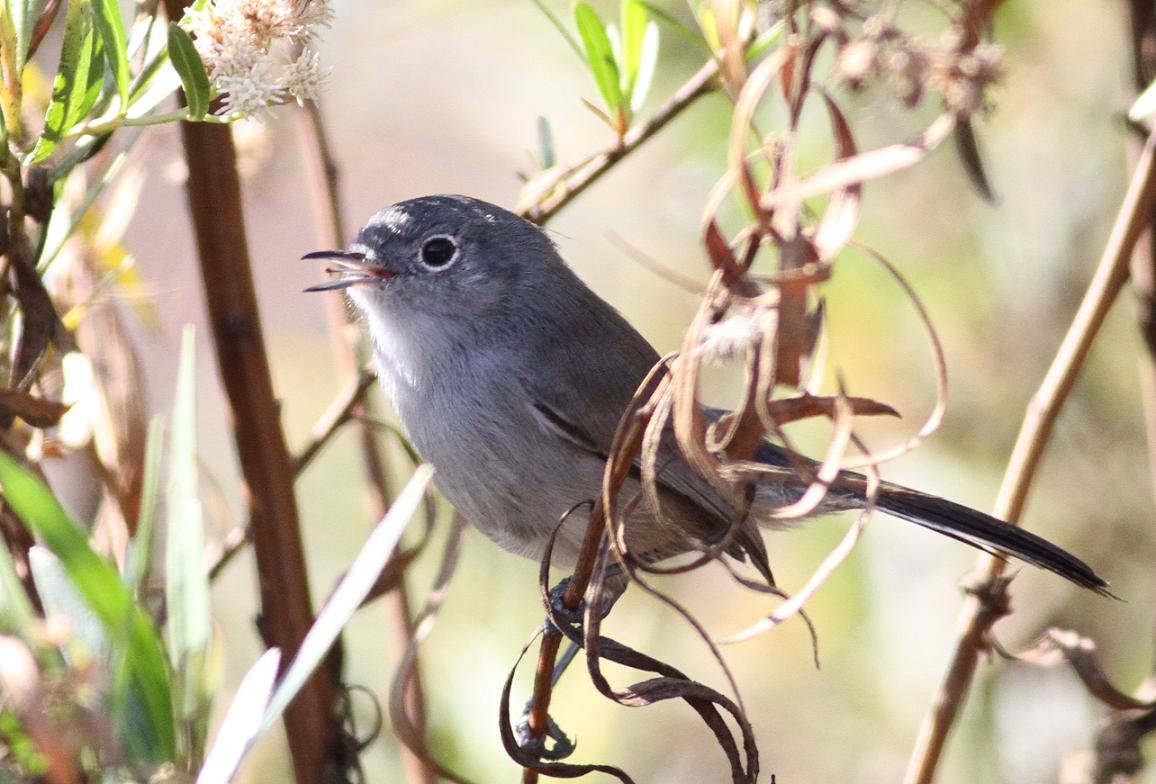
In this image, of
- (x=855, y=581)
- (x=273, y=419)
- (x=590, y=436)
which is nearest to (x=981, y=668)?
(x=855, y=581)

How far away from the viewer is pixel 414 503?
95cm

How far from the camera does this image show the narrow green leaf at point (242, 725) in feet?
3.11

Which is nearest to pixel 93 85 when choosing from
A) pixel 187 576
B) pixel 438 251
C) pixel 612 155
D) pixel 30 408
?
pixel 30 408

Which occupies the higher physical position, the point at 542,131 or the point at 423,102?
the point at 423,102

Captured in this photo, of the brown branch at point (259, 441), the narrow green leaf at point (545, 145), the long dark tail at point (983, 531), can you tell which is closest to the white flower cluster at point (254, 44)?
the brown branch at point (259, 441)

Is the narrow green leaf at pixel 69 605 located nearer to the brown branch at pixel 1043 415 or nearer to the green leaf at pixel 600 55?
the green leaf at pixel 600 55

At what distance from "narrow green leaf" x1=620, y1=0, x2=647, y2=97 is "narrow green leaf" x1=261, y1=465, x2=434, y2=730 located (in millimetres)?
880

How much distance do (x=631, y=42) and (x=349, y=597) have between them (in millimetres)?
969

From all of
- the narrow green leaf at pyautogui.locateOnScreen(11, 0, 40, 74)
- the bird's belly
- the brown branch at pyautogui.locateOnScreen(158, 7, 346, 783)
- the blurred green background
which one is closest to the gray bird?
the bird's belly

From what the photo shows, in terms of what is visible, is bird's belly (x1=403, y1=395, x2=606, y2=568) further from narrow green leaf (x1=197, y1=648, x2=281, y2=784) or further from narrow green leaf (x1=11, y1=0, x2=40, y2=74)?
narrow green leaf (x1=197, y1=648, x2=281, y2=784)

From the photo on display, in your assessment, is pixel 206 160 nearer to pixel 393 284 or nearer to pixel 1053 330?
pixel 393 284

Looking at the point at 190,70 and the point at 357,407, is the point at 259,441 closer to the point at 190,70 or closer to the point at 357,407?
the point at 357,407

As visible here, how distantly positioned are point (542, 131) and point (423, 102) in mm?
1852

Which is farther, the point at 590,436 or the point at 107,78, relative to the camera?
the point at 590,436
